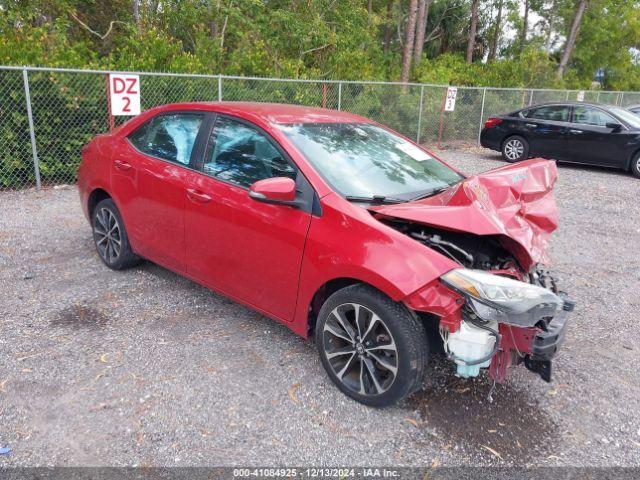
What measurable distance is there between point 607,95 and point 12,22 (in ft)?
69.0

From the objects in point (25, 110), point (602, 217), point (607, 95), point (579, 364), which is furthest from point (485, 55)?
point (579, 364)

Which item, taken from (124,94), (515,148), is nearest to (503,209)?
(124,94)

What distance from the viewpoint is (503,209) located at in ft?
10.7

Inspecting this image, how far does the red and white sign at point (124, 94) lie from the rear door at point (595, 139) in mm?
9312

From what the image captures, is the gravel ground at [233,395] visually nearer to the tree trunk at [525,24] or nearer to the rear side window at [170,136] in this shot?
the rear side window at [170,136]

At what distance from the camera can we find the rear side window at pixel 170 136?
159 inches

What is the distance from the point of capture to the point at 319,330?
3.19 m

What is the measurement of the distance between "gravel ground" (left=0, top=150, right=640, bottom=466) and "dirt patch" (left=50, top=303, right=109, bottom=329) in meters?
0.02

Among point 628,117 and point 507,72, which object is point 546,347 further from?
point 507,72

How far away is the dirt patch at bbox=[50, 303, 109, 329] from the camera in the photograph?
3922 mm

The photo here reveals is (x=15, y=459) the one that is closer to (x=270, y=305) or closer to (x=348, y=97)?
(x=270, y=305)

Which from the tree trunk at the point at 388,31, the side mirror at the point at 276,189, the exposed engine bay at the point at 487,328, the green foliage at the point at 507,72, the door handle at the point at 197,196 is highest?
the tree trunk at the point at 388,31

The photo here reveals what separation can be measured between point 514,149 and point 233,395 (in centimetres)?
1155

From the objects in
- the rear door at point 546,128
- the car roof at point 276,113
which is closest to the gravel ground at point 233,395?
the car roof at point 276,113
